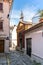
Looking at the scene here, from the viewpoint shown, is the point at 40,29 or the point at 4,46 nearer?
the point at 40,29

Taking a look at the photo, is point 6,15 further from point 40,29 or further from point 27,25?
point 40,29

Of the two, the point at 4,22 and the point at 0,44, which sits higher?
the point at 4,22

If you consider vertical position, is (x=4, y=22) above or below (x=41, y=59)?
above

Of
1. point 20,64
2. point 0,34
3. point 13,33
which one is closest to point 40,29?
point 20,64

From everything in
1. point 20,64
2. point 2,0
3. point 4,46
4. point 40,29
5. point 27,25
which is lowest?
point 20,64

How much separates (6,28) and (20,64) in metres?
12.5

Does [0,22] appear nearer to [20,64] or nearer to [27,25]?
[27,25]

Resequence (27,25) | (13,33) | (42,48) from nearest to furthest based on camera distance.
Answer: (42,48) < (27,25) < (13,33)

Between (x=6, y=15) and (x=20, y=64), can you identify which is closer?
(x=20, y=64)

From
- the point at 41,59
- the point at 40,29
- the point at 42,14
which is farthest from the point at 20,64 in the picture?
the point at 42,14

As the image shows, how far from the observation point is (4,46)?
29.0 m

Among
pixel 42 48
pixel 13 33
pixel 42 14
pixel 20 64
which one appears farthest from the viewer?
pixel 13 33

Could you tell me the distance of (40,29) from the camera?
17.2 metres

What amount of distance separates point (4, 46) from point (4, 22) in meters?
4.46
